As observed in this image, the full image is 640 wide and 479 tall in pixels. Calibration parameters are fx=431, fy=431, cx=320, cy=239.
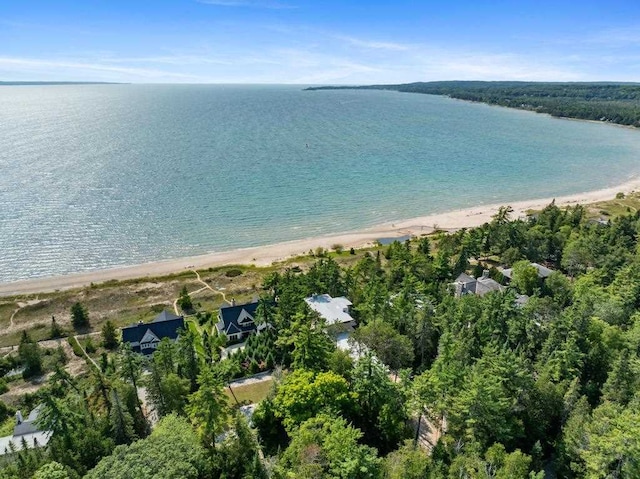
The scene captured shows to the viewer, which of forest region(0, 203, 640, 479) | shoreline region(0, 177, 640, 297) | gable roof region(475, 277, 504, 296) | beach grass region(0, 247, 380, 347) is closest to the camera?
forest region(0, 203, 640, 479)

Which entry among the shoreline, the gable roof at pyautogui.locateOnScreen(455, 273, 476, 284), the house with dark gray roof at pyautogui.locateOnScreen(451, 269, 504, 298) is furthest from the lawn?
the shoreline

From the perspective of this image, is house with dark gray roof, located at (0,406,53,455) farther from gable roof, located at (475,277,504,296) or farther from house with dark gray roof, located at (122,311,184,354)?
gable roof, located at (475,277,504,296)

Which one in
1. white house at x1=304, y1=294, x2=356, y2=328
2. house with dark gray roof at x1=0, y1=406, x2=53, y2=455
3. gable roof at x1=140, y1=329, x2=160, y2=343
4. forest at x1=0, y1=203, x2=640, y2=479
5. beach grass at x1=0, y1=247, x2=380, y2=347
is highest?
forest at x1=0, y1=203, x2=640, y2=479

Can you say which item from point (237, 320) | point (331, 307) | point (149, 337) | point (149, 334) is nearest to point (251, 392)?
point (237, 320)

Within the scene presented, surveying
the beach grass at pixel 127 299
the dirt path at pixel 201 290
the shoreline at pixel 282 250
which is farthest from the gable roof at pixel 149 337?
the shoreline at pixel 282 250

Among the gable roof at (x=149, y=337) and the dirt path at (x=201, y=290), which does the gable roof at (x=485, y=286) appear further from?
the gable roof at (x=149, y=337)

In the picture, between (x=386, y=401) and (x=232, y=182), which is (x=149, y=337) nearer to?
(x=386, y=401)

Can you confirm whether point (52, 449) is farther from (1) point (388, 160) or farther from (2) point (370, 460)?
(1) point (388, 160)
